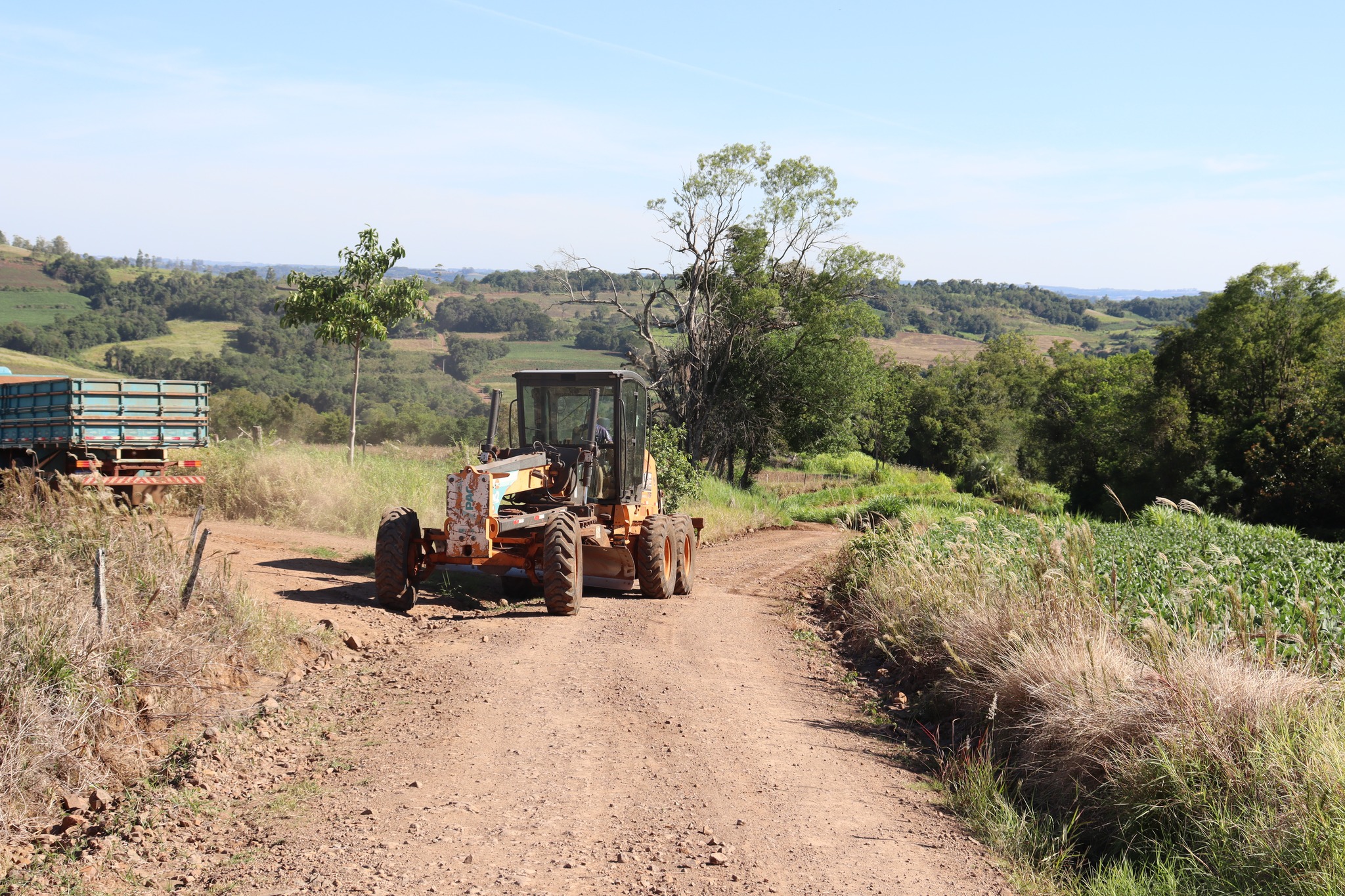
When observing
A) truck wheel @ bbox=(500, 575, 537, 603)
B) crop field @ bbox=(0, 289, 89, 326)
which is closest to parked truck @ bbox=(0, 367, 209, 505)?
truck wheel @ bbox=(500, 575, 537, 603)

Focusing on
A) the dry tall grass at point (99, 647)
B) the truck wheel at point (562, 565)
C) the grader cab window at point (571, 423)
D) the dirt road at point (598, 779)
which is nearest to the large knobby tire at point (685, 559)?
the grader cab window at point (571, 423)

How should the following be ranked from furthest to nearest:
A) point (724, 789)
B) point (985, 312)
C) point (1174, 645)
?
point (985, 312) < point (1174, 645) < point (724, 789)

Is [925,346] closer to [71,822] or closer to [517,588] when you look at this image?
[517,588]

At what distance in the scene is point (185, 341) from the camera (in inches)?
3142

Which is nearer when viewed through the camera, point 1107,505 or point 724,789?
point 724,789

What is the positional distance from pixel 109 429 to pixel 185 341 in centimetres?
7374

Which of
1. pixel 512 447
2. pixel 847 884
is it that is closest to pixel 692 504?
pixel 512 447

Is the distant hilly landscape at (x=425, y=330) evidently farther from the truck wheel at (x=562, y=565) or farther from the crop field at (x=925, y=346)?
the truck wheel at (x=562, y=565)

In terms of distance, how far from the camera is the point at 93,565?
6797 millimetres

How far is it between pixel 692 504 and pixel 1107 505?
2755cm

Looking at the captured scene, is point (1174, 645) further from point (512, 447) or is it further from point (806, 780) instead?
point (512, 447)

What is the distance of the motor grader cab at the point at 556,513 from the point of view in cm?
987

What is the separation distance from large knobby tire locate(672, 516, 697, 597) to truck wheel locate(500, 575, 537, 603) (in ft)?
6.22

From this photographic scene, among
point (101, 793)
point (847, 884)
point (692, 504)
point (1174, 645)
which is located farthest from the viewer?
point (692, 504)
